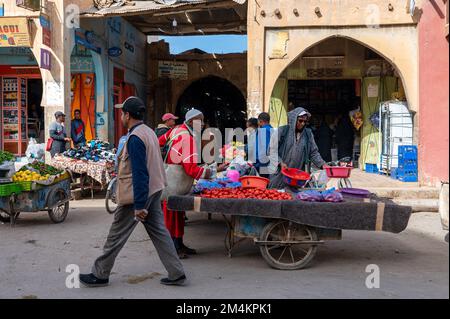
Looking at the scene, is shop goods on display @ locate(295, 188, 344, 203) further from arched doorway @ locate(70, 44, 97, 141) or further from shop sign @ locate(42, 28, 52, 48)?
arched doorway @ locate(70, 44, 97, 141)

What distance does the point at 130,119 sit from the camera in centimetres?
471

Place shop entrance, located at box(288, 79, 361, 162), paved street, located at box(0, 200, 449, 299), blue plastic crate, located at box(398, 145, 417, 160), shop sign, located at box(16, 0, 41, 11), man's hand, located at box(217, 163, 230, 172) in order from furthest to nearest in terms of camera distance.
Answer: shop entrance, located at box(288, 79, 361, 162) → blue plastic crate, located at box(398, 145, 417, 160) → shop sign, located at box(16, 0, 41, 11) → man's hand, located at box(217, 163, 230, 172) → paved street, located at box(0, 200, 449, 299)

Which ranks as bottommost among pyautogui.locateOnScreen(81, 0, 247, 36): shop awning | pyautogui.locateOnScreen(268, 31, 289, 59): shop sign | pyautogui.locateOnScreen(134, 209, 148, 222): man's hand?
pyautogui.locateOnScreen(134, 209, 148, 222): man's hand

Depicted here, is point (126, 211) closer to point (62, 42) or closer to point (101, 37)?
point (62, 42)

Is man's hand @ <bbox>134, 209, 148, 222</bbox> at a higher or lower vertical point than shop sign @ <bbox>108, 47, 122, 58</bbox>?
lower

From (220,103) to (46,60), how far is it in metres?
10.3

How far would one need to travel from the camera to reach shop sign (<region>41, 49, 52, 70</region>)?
11.5m

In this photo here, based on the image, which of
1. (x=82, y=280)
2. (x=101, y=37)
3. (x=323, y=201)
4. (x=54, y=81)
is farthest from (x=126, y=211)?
(x=101, y=37)

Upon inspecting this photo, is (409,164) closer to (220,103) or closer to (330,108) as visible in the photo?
(330,108)

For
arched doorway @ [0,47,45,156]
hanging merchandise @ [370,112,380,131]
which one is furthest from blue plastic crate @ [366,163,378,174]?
arched doorway @ [0,47,45,156]

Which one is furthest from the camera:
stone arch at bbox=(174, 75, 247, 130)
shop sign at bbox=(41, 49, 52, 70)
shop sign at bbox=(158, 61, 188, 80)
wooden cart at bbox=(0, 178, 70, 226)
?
stone arch at bbox=(174, 75, 247, 130)

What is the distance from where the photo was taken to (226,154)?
7.98m

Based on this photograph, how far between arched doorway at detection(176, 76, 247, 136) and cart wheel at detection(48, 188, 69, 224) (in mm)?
12505
